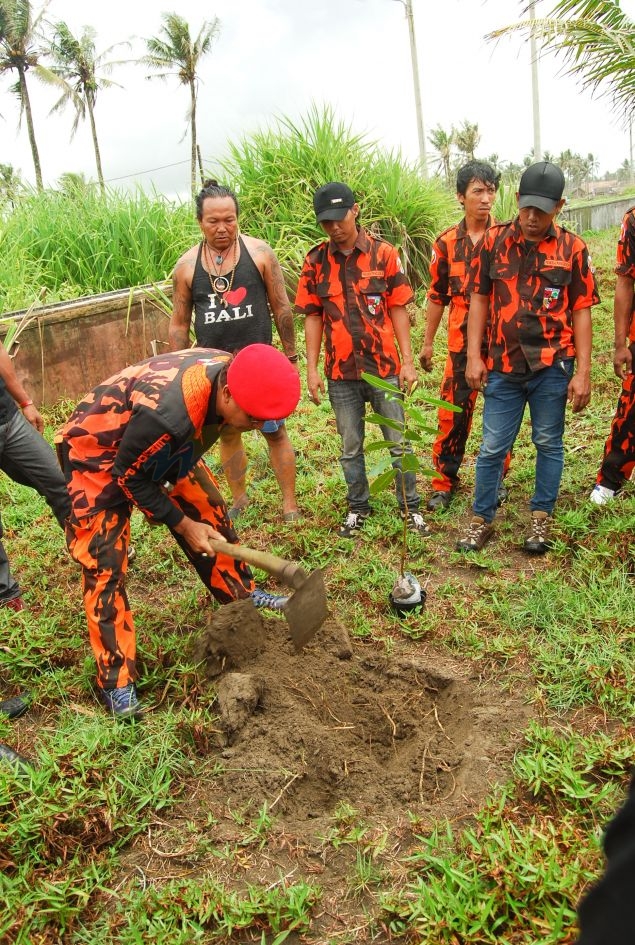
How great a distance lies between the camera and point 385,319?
13.4 ft

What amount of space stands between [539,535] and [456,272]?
1624 mm

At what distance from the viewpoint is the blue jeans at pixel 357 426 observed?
13.6 ft

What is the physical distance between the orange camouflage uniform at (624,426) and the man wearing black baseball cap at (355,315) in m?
1.08

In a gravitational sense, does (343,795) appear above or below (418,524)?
below

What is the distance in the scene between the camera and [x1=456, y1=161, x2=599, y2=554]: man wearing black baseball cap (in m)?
3.55

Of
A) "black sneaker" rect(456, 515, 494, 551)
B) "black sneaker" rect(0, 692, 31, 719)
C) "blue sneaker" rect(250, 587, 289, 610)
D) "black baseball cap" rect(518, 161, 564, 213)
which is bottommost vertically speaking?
"black sneaker" rect(0, 692, 31, 719)

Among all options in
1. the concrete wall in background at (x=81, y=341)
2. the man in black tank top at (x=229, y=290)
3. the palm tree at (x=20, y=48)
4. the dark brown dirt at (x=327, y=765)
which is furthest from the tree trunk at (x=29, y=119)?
the dark brown dirt at (x=327, y=765)

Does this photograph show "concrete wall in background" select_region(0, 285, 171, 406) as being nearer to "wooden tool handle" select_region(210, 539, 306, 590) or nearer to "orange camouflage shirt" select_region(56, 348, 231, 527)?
"orange camouflage shirt" select_region(56, 348, 231, 527)

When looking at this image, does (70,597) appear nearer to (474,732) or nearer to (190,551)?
(190,551)

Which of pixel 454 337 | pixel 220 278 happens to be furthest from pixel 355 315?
pixel 220 278

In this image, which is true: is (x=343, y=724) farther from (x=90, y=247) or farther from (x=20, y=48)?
(x=20, y=48)

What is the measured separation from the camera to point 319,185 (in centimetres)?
848

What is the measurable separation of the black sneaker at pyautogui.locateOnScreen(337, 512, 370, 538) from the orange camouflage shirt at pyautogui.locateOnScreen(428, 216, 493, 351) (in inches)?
44.6

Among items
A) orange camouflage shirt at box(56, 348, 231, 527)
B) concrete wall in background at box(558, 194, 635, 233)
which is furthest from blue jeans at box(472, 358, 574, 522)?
concrete wall in background at box(558, 194, 635, 233)
